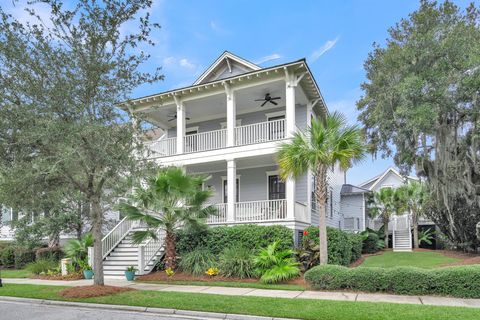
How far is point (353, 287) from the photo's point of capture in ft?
33.2

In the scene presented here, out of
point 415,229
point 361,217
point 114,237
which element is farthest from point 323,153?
point 415,229

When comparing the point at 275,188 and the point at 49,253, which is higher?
the point at 275,188

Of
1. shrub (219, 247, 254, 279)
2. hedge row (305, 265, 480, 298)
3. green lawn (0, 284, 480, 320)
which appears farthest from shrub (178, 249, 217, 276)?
hedge row (305, 265, 480, 298)

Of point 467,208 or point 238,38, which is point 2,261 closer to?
point 238,38

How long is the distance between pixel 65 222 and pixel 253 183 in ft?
33.4

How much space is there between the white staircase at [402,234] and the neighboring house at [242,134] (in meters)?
7.56

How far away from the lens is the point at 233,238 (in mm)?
14453

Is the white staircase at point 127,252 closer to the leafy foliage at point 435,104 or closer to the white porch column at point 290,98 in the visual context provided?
the white porch column at point 290,98

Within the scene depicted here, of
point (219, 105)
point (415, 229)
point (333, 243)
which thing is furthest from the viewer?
point (415, 229)

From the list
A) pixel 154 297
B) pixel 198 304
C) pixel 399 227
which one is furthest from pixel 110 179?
pixel 399 227

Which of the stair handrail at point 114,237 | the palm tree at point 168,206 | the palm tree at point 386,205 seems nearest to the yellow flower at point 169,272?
the palm tree at point 168,206

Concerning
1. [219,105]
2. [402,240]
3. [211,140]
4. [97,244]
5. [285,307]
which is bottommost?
[402,240]

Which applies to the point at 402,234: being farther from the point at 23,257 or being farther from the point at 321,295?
the point at 23,257

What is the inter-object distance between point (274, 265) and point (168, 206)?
440cm
